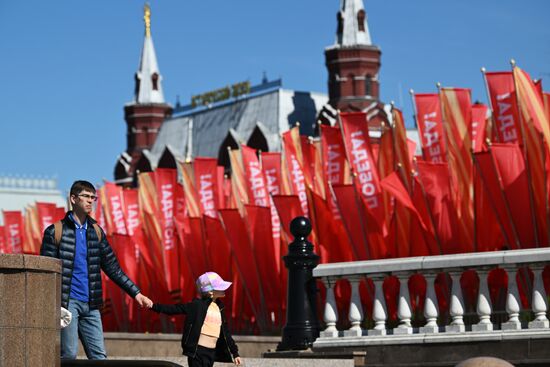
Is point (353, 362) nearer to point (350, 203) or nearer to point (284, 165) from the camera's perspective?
point (350, 203)

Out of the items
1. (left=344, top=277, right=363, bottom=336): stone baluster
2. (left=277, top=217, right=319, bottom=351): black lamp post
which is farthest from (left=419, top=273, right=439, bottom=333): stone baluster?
(left=277, top=217, right=319, bottom=351): black lamp post

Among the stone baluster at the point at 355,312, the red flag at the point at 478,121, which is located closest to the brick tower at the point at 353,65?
the red flag at the point at 478,121

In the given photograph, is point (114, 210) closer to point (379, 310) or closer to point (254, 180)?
point (254, 180)

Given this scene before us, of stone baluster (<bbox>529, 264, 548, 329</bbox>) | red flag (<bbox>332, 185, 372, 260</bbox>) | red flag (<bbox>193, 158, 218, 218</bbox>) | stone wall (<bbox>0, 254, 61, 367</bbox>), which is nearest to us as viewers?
stone wall (<bbox>0, 254, 61, 367</bbox>)

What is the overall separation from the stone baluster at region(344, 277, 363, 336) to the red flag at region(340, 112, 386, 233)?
73.1 ft

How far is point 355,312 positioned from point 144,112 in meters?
81.3

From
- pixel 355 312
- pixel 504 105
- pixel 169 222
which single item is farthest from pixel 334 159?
pixel 355 312

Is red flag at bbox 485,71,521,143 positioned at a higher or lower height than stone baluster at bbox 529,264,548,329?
higher

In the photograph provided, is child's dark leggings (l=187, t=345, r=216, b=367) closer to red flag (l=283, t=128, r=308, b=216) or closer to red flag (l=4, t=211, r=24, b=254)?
red flag (l=283, t=128, r=308, b=216)

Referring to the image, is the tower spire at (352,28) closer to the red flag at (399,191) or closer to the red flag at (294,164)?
the red flag at (294,164)

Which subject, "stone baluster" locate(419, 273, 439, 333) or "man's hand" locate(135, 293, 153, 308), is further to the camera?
"stone baluster" locate(419, 273, 439, 333)

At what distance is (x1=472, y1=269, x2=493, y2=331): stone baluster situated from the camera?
1241 centimetres

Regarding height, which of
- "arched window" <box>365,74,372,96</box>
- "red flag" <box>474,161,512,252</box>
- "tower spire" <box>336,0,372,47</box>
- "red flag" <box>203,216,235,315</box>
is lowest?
"red flag" <box>474,161,512,252</box>

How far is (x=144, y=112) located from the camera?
Answer: 308 feet
